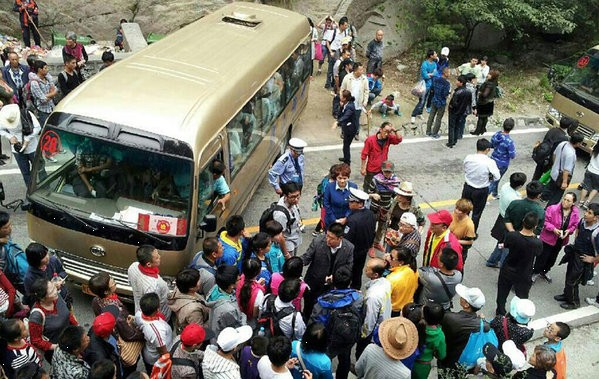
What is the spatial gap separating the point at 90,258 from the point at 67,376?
7.01 feet

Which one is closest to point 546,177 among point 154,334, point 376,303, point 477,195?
point 477,195

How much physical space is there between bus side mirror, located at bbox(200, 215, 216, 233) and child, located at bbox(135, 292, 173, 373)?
5.27 feet

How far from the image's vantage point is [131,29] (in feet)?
50.1

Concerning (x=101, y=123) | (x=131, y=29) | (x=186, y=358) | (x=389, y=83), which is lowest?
(x=389, y=83)

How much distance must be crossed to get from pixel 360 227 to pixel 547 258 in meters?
3.43

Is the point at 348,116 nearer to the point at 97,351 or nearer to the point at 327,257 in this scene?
the point at 327,257

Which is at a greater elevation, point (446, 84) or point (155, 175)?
point (155, 175)

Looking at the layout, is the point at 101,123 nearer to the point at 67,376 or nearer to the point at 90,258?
the point at 90,258

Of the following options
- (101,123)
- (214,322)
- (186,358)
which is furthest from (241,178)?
(186,358)

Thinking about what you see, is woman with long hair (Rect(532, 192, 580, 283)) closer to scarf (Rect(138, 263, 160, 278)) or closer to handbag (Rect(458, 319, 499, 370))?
handbag (Rect(458, 319, 499, 370))

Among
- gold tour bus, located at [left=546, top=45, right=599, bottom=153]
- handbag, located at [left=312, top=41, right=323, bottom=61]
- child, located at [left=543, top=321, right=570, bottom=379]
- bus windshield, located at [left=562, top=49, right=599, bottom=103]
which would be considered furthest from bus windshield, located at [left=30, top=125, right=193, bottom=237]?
bus windshield, located at [left=562, top=49, right=599, bottom=103]

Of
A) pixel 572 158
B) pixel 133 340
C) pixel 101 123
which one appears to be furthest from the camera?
pixel 572 158

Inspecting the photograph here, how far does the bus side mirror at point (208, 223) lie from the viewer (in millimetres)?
6617

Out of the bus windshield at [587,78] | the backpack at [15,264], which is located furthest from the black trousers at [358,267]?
the bus windshield at [587,78]
